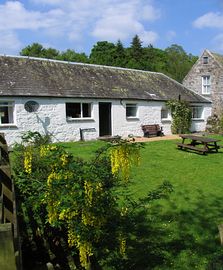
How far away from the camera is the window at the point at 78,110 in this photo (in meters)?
21.7

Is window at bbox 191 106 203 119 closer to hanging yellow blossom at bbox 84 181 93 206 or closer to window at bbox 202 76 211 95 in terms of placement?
window at bbox 202 76 211 95

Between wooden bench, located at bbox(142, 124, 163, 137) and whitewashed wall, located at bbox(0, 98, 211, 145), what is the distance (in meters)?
0.38

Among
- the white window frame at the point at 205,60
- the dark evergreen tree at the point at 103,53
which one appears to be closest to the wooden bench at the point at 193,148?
the white window frame at the point at 205,60

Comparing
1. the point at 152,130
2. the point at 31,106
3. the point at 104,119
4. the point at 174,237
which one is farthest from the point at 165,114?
the point at 174,237

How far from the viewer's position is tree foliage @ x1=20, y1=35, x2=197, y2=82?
220 feet

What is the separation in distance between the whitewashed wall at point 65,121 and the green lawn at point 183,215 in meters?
7.94

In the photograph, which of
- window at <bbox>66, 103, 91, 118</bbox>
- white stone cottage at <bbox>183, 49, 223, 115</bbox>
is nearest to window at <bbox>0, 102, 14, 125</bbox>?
window at <bbox>66, 103, 91, 118</bbox>

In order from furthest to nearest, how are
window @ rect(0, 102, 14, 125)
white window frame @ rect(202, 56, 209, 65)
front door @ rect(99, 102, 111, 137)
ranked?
1. white window frame @ rect(202, 56, 209, 65)
2. front door @ rect(99, 102, 111, 137)
3. window @ rect(0, 102, 14, 125)

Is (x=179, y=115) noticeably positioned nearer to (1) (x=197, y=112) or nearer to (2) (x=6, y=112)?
(1) (x=197, y=112)

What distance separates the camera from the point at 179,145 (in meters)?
18.0

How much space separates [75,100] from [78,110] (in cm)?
106

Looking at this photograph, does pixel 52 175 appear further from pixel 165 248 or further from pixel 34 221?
pixel 165 248

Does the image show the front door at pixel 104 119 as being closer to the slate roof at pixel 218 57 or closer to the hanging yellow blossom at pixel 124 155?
the slate roof at pixel 218 57

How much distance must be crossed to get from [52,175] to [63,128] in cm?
1699
